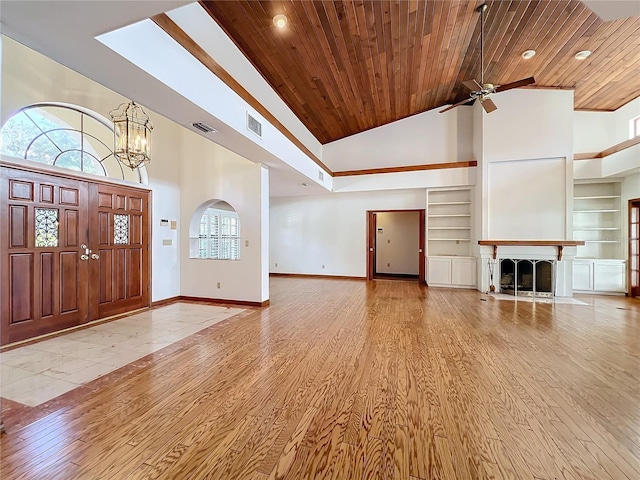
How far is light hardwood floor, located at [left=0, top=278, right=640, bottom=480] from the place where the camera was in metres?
1.50

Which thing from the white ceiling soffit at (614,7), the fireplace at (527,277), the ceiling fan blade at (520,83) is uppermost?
the ceiling fan blade at (520,83)

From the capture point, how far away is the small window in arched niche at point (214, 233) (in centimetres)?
561

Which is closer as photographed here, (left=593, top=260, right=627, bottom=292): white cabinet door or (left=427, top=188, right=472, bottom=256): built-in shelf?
(left=593, top=260, right=627, bottom=292): white cabinet door

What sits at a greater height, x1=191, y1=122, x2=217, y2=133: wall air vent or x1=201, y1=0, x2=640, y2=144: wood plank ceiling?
x1=201, y1=0, x2=640, y2=144: wood plank ceiling

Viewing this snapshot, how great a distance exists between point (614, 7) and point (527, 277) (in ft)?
19.1

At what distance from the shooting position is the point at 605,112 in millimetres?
6457

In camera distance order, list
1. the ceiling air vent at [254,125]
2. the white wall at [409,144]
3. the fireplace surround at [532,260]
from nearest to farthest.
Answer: the ceiling air vent at [254,125]
the fireplace surround at [532,260]
the white wall at [409,144]

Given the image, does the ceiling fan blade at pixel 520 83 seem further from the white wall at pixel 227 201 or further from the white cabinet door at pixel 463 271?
A: the white cabinet door at pixel 463 271

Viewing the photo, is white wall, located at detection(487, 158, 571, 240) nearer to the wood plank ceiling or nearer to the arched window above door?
the wood plank ceiling

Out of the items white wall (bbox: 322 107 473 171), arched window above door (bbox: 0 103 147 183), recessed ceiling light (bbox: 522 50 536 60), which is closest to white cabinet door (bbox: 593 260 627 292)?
white wall (bbox: 322 107 473 171)

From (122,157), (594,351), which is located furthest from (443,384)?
(122,157)

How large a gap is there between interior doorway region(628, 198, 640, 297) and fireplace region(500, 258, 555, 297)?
1704 millimetres

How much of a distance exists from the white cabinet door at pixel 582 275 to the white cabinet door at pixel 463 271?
6.90ft

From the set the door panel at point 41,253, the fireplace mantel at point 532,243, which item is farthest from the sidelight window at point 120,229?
the fireplace mantel at point 532,243
